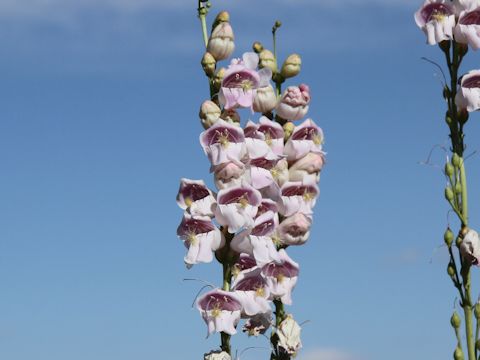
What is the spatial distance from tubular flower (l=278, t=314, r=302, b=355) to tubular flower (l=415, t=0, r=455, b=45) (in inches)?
96.1

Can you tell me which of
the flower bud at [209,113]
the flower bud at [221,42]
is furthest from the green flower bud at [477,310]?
the flower bud at [221,42]

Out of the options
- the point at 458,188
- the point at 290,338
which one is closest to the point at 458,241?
the point at 458,188

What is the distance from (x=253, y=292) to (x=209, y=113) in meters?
1.15

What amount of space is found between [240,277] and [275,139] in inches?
41.3

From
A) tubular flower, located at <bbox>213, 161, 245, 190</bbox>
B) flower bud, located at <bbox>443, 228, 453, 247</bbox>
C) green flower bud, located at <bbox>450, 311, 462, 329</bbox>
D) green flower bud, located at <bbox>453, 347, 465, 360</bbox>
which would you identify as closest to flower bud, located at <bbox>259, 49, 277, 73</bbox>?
tubular flower, located at <bbox>213, 161, 245, 190</bbox>

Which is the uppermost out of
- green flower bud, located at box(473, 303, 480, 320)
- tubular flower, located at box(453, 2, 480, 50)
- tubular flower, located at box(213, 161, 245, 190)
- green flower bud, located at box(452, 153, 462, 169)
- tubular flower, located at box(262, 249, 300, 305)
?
tubular flower, located at box(453, 2, 480, 50)

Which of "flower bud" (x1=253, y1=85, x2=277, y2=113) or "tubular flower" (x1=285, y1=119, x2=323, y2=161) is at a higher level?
"flower bud" (x1=253, y1=85, x2=277, y2=113)

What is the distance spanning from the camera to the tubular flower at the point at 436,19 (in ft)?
23.6

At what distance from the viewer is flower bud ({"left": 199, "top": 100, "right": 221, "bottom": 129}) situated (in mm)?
6090

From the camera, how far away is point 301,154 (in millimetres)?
6633

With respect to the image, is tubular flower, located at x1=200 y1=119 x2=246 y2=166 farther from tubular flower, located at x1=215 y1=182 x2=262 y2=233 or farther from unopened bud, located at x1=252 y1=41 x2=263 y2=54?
unopened bud, located at x1=252 y1=41 x2=263 y2=54

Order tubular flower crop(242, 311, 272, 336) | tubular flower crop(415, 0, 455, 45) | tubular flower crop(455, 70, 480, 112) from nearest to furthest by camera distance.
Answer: tubular flower crop(242, 311, 272, 336) → tubular flower crop(455, 70, 480, 112) → tubular flower crop(415, 0, 455, 45)

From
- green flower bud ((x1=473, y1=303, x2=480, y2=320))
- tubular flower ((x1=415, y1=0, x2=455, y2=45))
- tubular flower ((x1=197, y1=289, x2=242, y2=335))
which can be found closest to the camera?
tubular flower ((x1=197, y1=289, x2=242, y2=335))

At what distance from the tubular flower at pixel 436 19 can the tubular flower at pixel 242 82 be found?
58.4 inches
